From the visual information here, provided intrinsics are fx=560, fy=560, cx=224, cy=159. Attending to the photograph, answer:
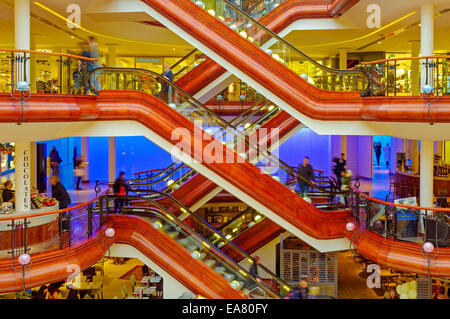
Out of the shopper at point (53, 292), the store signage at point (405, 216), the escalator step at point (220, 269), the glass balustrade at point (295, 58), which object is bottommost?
the shopper at point (53, 292)

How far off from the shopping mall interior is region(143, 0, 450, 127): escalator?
0.04 meters

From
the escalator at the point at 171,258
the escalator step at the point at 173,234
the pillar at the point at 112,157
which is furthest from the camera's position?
the pillar at the point at 112,157

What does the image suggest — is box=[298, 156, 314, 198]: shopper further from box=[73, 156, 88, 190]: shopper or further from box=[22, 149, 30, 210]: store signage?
box=[73, 156, 88, 190]: shopper

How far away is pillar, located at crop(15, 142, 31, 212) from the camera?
47.3ft

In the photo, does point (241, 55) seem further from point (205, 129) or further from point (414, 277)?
point (414, 277)

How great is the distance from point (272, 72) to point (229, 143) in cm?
209

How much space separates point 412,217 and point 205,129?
531 centimetres

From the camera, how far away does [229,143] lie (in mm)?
13953

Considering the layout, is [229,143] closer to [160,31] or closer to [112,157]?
[160,31]

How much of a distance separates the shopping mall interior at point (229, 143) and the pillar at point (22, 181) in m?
0.03

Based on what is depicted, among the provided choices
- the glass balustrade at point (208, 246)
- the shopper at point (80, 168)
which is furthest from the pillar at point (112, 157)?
the glass balustrade at point (208, 246)

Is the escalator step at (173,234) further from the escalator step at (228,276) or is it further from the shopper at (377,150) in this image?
the shopper at (377,150)

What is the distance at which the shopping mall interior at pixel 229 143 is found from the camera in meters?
12.6

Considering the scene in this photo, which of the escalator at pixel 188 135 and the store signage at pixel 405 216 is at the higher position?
the escalator at pixel 188 135
